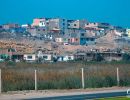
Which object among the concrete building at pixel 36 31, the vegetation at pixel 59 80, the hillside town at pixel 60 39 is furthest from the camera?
the concrete building at pixel 36 31

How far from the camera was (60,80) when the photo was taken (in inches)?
1350

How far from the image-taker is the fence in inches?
1269

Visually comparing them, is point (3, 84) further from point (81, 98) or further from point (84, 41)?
point (84, 41)

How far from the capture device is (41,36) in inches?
6964

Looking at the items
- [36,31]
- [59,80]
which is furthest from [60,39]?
[59,80]

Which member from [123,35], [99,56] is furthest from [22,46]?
[123,35]

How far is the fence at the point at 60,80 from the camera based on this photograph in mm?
32237

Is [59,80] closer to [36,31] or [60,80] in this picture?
[60,80]

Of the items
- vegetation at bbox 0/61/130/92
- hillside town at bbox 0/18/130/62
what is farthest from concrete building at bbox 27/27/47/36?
vegetation at bbox 0/61/130/92

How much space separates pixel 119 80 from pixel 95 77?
191 cm

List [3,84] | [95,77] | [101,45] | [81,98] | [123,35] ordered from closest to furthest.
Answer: [81,98]
[3,84]
[95,77]
[101,45]
[123,35]

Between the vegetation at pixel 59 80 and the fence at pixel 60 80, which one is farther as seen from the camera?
the vegetation at pixel 59 80

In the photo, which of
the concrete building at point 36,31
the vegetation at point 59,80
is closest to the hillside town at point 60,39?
the concrete building at point 36,31

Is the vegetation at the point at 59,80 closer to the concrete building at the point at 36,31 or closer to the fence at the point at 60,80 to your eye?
the fence at the point at 60,80
